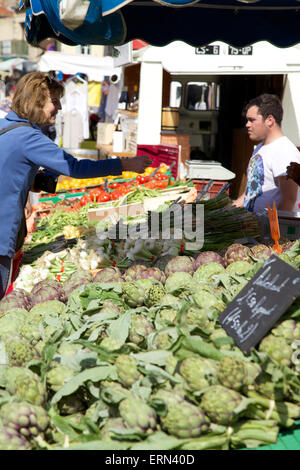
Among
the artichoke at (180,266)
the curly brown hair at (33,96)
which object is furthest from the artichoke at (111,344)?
the curly brown hair at (33,96)

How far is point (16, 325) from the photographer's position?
2373 millimetres

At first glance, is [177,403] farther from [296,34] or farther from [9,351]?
[296,34]

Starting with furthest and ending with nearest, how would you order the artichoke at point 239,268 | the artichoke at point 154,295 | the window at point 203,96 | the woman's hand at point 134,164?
1. the window at point 203,96
2. the woman's hand at point 134,164
3. the artichoke at point 239,268
4. the artichoke at point 154,295

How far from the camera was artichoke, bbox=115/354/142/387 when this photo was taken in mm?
1815

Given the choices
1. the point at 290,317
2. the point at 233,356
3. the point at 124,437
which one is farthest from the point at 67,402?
the point at 290,317

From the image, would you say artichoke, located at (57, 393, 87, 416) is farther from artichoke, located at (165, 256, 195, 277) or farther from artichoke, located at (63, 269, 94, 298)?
artichoke, located at (165, 256, 195, 277)

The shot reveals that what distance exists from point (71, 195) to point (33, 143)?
3904 mm

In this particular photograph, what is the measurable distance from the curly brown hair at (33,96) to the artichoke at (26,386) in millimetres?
2127

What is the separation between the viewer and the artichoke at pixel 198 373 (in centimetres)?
174

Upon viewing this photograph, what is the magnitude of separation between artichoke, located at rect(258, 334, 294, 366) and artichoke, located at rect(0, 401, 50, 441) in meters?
0.82

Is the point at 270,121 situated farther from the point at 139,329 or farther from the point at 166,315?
the point at 139,329

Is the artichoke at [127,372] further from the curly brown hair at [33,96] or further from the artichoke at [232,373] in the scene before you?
the curly brown hair at [33,96]

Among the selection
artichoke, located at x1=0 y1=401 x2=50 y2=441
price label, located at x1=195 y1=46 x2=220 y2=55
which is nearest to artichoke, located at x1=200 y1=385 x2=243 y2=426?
artichoke, located at x1=0 y1=401 x2=50 y2=441

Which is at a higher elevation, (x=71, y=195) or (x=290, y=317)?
(x=290, y=317)
